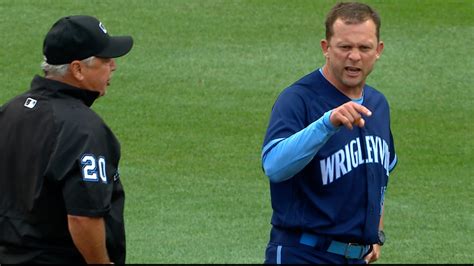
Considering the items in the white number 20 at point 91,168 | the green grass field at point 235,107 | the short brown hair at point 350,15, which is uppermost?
the short brown hair at point 350,15

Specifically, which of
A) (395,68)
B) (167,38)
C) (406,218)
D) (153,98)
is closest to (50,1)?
(167,38)

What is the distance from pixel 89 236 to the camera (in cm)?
486

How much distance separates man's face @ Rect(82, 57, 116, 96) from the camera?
5.09m

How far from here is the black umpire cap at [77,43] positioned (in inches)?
200

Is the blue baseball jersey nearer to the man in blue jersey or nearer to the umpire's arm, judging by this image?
the man in blue jersey

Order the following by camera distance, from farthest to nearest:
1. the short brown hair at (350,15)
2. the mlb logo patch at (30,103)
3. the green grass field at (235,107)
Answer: the green grass field at (235,107)
the short brown hair at (350,15)
the mlb logo patch at (30,103)

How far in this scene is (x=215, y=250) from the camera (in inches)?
332

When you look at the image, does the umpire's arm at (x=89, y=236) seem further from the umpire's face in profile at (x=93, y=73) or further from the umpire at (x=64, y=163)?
the umpire's face in profile at (x=93, y=73)

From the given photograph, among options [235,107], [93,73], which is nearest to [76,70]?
[93,73]

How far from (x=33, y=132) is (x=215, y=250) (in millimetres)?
3667

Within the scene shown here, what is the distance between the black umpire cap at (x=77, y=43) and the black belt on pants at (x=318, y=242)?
3.45ft

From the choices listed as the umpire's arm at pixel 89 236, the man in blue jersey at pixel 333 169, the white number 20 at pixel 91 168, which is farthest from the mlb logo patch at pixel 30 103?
the man in blue jersey at pixel 333 169

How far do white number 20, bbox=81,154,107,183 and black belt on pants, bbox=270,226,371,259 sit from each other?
0.89 meters

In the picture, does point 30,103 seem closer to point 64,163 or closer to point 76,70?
point 76,70
